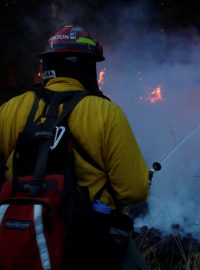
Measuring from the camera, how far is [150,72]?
30.0ft

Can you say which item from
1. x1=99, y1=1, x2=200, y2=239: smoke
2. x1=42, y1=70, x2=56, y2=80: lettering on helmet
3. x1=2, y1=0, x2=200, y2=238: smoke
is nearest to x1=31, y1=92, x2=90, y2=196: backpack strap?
x1=42, y1=70, x2=56, y2=80: lettering on helmet

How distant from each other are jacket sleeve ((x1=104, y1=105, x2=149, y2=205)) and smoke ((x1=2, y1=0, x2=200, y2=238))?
13.9ft

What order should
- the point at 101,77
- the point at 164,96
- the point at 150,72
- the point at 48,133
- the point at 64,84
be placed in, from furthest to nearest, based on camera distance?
1. the point at 101,77
2. the point at 150,72
3. the point at 164,96
4. the point at 64,84
5. the point at 48,133

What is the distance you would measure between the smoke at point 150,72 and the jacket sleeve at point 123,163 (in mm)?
4232

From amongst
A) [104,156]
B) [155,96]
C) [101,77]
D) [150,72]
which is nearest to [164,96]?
[155,96]

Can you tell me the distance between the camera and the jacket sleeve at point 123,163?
2400 millimetres

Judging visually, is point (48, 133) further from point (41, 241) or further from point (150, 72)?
point (150, 72)

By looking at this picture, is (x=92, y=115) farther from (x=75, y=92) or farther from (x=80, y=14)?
(x=80, y=14)

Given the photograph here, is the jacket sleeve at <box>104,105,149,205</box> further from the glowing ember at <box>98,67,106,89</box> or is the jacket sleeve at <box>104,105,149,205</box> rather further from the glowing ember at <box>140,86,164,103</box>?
the glowing ember at <box>98,67,106,89</box>

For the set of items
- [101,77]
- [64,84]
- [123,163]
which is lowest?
[101,77]

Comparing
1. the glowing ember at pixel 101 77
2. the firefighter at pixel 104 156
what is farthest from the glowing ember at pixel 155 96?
the firefighter at pixel 104 156

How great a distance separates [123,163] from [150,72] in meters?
6.92

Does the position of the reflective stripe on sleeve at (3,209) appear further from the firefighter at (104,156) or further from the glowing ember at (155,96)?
the glowing ember at (155,96)

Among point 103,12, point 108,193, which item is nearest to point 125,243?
point 108,193
